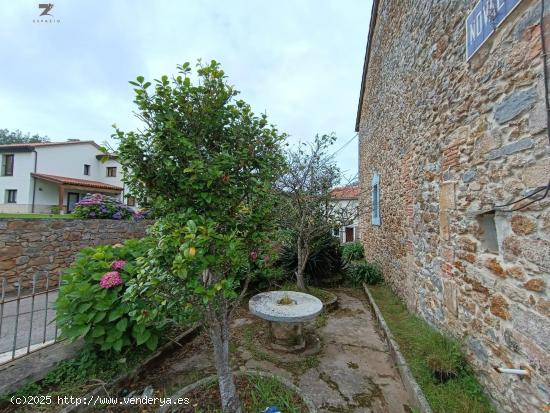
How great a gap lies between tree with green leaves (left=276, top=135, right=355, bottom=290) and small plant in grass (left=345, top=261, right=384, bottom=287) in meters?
1.76

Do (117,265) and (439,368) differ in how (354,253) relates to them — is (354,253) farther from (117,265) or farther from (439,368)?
(117,265)

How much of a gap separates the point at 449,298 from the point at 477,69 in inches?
96.1

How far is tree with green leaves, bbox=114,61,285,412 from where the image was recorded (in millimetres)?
1733

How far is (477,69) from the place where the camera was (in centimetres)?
236

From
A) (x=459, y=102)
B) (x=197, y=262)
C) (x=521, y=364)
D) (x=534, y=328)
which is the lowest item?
(x=521, y=364)

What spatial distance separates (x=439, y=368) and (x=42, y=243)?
25.0 feet

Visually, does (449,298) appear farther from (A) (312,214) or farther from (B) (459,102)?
(A) (312,214)

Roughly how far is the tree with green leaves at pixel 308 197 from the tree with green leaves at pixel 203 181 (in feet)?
10.3

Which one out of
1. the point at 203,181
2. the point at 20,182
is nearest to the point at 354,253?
the point at 203,181

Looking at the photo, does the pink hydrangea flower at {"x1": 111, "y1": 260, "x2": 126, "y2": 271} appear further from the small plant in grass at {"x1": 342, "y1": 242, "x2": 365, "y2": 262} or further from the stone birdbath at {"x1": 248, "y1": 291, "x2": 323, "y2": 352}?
the small plant in grass at {"x1": 342, "y1": 242, "x2": 365, "y2": 262}

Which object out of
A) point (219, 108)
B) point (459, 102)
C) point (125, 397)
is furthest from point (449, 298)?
point (125, 397)

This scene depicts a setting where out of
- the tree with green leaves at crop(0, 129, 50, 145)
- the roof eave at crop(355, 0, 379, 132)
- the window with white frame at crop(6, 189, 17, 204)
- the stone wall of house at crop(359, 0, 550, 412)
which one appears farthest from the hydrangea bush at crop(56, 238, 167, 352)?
the tree with green leaves at crop(0, 129, 50, 145)

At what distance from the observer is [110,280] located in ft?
8.38

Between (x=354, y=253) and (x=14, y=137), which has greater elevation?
(x=14, y=137)
